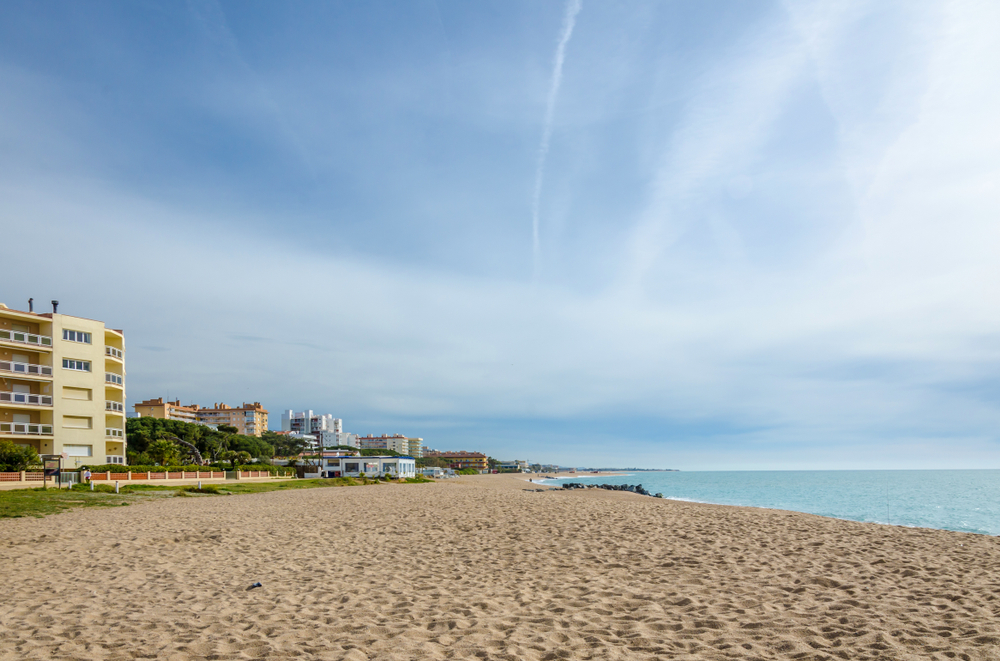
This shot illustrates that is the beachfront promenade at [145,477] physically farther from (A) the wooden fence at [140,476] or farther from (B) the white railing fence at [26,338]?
(B) the white railing fence at [26,338]

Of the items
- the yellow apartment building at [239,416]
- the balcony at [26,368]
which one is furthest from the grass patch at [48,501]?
the yellow apartment building at [239,416]

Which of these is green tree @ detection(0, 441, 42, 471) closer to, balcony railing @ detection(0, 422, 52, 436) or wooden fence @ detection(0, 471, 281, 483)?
wooden fence @ detection(0, 471, 281, 483)

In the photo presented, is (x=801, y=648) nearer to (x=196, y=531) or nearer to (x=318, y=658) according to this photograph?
(x=318, y=658)

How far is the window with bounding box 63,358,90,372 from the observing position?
4047cm

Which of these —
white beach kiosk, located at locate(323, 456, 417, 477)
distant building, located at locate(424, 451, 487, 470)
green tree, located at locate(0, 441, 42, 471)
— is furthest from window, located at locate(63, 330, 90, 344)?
distant building, located at locate(424, 451, 487, 470)

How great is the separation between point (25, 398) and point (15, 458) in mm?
8279

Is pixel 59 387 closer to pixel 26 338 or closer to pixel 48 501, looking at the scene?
pixel 26 338

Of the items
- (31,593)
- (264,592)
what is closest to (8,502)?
(31,593)

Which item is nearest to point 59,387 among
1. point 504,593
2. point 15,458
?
point 15,458

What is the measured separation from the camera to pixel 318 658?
5.43 m

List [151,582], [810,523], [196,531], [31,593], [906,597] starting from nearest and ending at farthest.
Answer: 1. [906,597]
2. [31,593]
3. [151,582]
4. [196,531]
5. [810,523]

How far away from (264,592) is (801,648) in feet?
22.3

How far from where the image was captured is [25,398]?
123ft

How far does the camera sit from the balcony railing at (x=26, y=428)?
119ft
